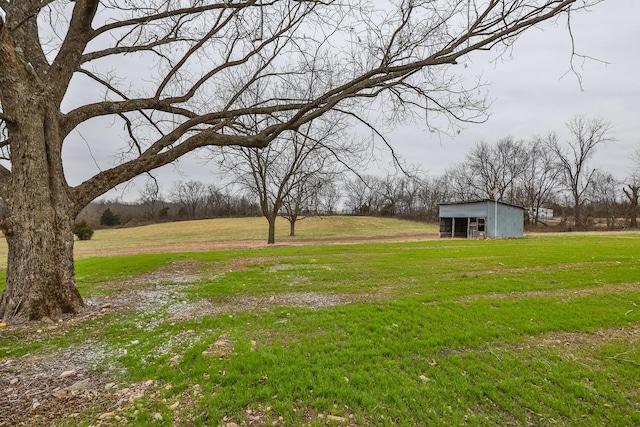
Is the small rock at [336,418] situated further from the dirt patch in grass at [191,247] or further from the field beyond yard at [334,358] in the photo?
the dirt patch in grass at [191,247]

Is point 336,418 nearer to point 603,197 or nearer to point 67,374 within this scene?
point 67,374

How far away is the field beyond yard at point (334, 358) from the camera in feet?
9.42

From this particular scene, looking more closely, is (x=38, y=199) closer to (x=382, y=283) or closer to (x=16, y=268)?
(x=16, y=268)

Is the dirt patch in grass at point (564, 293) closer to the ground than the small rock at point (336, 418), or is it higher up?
higher up

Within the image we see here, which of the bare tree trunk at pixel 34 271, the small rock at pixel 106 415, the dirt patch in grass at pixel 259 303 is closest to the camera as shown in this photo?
the small rock at pixel 106 415

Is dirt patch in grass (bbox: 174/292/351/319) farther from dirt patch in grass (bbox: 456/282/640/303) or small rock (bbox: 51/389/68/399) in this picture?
dirt patch in grass (bbox: 456/282/640/303)

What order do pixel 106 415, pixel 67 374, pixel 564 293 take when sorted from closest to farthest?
pixel 106 415
pixel 67 374
pixel 564 293

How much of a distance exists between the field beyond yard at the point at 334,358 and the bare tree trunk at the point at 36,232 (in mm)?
440

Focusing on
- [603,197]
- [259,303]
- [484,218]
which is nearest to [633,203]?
[603,197]

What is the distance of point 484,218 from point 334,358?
31.4 m

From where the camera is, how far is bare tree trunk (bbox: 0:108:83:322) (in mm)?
5062

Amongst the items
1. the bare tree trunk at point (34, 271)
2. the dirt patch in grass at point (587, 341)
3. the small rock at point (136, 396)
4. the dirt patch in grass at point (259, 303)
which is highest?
the bare tree trunk at point (34, 271)

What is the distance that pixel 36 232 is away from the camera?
5102 millimetres

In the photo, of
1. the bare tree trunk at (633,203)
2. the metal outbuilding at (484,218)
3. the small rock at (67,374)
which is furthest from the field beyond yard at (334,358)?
the bare tree trunk at (633,203)
